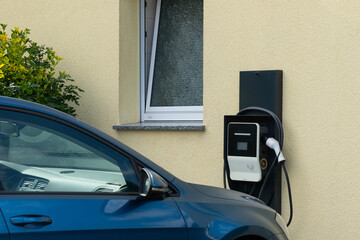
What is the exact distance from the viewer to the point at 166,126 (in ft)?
20.4

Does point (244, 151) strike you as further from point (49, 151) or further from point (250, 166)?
point (49, 151)

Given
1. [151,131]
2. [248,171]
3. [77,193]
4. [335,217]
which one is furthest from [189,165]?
[77,193]

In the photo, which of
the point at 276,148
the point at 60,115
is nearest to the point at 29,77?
the point at 276,148

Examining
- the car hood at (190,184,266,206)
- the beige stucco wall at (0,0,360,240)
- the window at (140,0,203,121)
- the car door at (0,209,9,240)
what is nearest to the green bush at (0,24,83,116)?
the beige stucco wall at (0,0,360,240)

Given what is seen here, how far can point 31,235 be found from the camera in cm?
260

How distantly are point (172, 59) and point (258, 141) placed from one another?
199 centimetres

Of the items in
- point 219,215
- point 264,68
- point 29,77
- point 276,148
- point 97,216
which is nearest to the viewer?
point 97,216

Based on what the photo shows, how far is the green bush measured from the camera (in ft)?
19.5

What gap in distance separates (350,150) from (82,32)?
321 centimetres

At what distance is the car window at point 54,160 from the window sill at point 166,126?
3044 mm

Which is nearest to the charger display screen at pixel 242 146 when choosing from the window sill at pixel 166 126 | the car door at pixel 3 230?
the window sill at pixel 166 126

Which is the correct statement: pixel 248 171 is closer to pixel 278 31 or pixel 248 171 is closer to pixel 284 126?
pixel 284 126

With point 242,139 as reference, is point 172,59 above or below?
above

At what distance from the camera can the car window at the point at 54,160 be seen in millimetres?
2758
